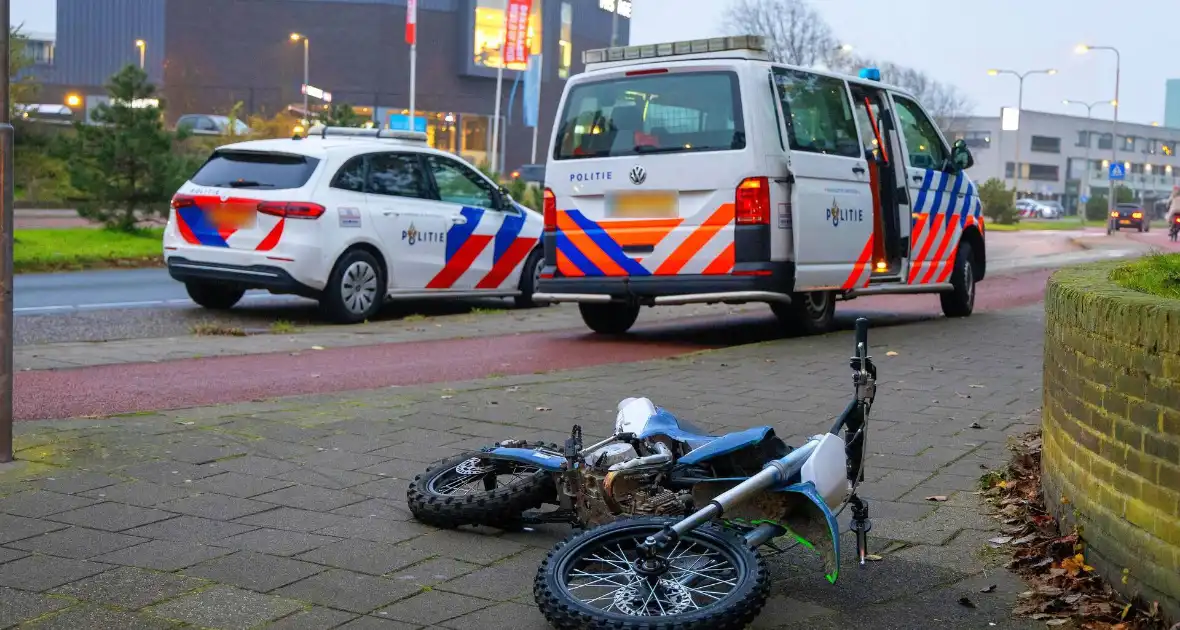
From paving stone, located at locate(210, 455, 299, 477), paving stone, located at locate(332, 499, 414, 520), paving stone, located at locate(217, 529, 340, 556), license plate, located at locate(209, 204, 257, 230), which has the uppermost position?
license plate, located at locate(209, 204, 257, 230)

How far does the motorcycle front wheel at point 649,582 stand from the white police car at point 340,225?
325 inches

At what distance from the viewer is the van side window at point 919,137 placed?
11836 mm

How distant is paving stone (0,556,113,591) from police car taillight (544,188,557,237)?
22.0 feet

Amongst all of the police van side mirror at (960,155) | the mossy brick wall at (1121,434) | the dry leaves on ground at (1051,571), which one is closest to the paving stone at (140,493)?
the dry leaves on ground at (1051,571)

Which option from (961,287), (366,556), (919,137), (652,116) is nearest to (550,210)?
(652,116)

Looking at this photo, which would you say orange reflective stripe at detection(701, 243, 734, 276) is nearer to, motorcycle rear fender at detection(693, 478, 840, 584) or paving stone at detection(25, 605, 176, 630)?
motorcycle rear fender at detection(693, 478, 840, 584)

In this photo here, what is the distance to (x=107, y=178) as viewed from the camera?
22.0 m

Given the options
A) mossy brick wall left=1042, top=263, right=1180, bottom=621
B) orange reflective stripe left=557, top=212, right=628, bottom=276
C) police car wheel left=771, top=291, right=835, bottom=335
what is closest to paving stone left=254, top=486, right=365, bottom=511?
mossy brick wall left=1042, top=263, right=1180, bottom=621

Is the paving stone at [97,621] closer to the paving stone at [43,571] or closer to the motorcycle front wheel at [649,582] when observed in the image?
the paving stone at [43,571]

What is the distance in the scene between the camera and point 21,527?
15.3 ft

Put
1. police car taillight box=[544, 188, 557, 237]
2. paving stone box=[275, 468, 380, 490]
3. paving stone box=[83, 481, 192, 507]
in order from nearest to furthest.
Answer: paving stone box=[83, 481, 192, 507], paving stone box=[275, 468, 380, 490], police car taillight box=[544, 188, 557, 237]

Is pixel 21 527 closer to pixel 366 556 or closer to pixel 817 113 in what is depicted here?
pixel 366 556

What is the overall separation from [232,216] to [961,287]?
263 inches

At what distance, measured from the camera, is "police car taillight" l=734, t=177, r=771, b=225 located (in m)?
9.80
